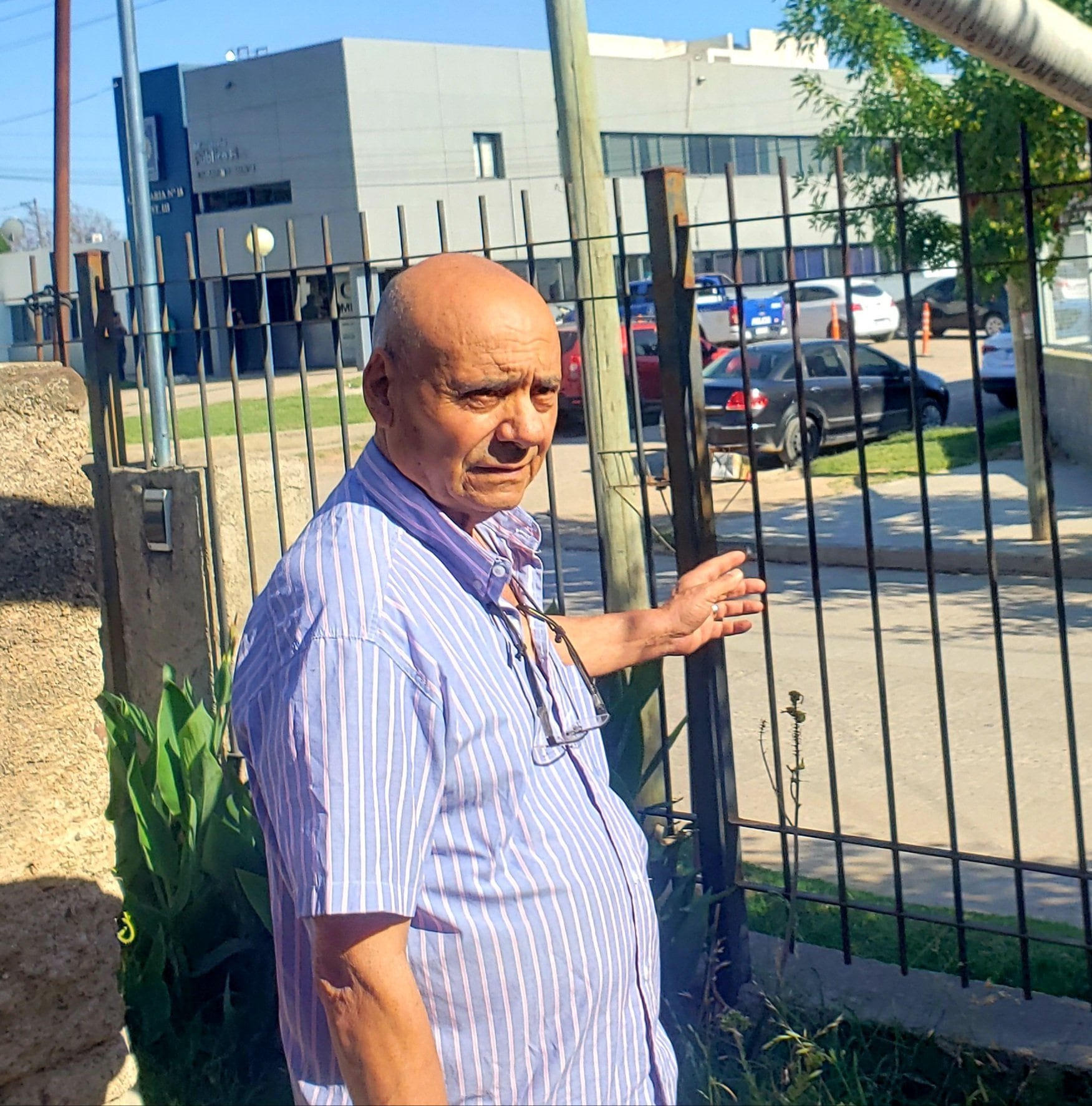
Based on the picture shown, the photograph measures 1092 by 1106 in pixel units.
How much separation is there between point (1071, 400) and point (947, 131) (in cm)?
637

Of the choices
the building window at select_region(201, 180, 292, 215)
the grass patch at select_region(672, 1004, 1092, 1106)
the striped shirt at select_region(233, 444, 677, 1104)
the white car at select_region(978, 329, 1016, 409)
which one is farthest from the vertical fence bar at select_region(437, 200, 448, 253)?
the building window at select_region(201, 180, 292, 215)

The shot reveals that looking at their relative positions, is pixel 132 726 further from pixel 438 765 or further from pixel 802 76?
pixel 802 76

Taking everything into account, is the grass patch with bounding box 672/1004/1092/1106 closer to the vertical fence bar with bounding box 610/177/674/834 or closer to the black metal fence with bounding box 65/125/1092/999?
the black metal fence with bounding box 65/125/1092/999

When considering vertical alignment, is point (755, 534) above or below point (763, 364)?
below

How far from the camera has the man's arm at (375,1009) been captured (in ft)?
5.37

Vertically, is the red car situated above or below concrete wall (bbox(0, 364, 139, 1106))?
above

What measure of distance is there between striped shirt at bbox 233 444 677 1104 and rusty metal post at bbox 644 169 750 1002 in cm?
161

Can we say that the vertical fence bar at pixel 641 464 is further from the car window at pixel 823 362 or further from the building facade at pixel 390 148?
the building facade at pixel 390 148

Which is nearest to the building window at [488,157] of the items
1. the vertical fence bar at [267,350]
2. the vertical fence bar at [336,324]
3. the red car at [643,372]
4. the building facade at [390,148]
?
the building facade at [390,148]

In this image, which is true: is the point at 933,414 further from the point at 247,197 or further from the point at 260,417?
the point at 247,197

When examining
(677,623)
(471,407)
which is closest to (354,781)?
(471,407)

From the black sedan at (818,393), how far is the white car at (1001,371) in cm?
94

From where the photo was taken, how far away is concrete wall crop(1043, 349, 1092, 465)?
1491 centimetres

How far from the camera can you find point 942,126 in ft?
32.7
